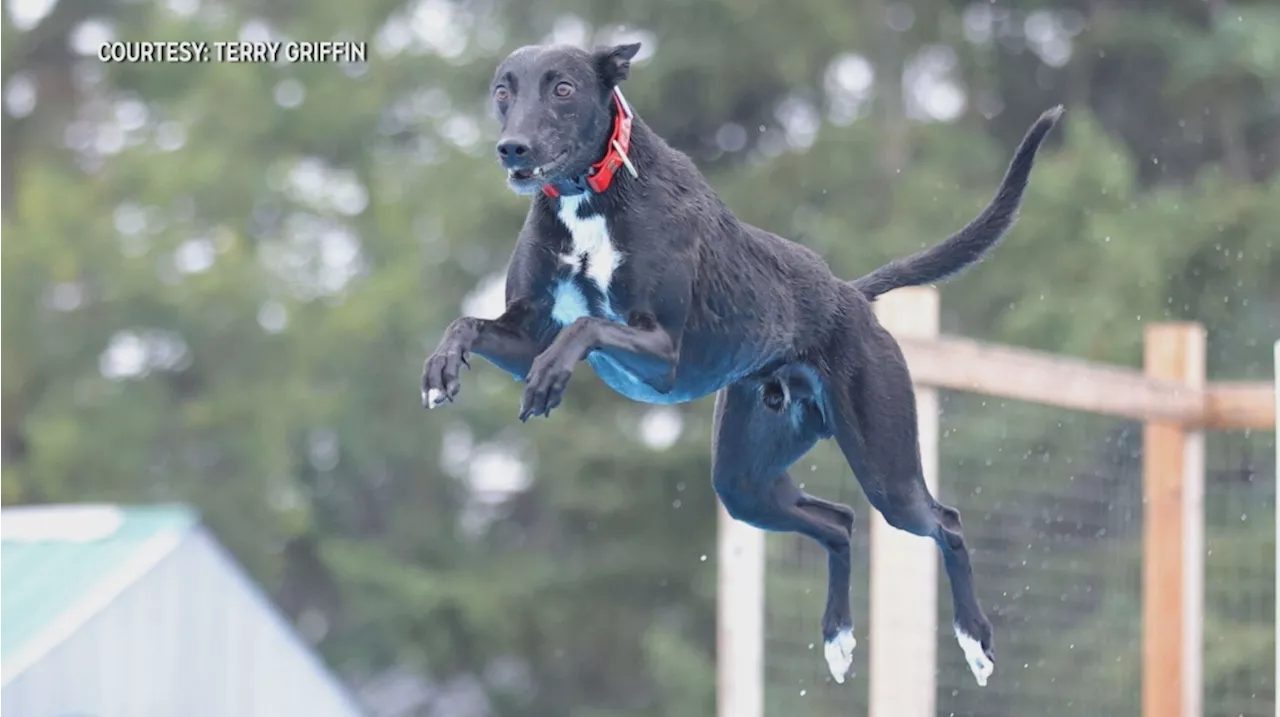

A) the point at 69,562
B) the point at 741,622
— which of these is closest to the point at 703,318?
the point at 741,622

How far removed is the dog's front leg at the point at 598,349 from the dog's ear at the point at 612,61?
35cm

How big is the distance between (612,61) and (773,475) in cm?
85

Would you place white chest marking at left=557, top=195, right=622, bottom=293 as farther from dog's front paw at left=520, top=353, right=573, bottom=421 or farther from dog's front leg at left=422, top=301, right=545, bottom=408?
dog's front paw at left=520, top=353, right=573, bottom=421

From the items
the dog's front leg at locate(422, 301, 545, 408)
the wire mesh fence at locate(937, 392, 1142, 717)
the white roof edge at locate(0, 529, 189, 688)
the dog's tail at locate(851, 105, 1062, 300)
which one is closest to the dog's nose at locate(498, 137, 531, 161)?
the dog's front leg at locate(422, 301, 545, 408)

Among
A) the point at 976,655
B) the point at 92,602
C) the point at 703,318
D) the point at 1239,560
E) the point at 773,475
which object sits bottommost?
the point at 976,655

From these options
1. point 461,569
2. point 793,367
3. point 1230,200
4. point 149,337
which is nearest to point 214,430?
point 149,337

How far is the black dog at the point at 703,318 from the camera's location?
8.18ft

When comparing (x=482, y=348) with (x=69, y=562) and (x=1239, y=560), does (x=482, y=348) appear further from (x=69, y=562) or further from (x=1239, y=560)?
(x=1239, y=560)

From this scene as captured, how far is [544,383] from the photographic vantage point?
93.4 inches

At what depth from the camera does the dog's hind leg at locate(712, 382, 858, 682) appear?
3012 millimetres

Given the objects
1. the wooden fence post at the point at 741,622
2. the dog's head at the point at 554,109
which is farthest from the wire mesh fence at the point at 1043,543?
the dog's head at the point at 554,109

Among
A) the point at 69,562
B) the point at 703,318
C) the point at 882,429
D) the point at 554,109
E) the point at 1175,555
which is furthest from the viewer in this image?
the point at 1175,555

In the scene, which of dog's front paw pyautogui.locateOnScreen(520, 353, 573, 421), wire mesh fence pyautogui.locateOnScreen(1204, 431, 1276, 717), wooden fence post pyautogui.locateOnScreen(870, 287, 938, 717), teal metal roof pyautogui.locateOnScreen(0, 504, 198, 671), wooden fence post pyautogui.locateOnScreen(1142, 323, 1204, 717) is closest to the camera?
dog's front paw pyautogui.locateOnScreen(520, 353, 573, 421)

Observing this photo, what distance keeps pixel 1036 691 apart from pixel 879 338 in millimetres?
3215
